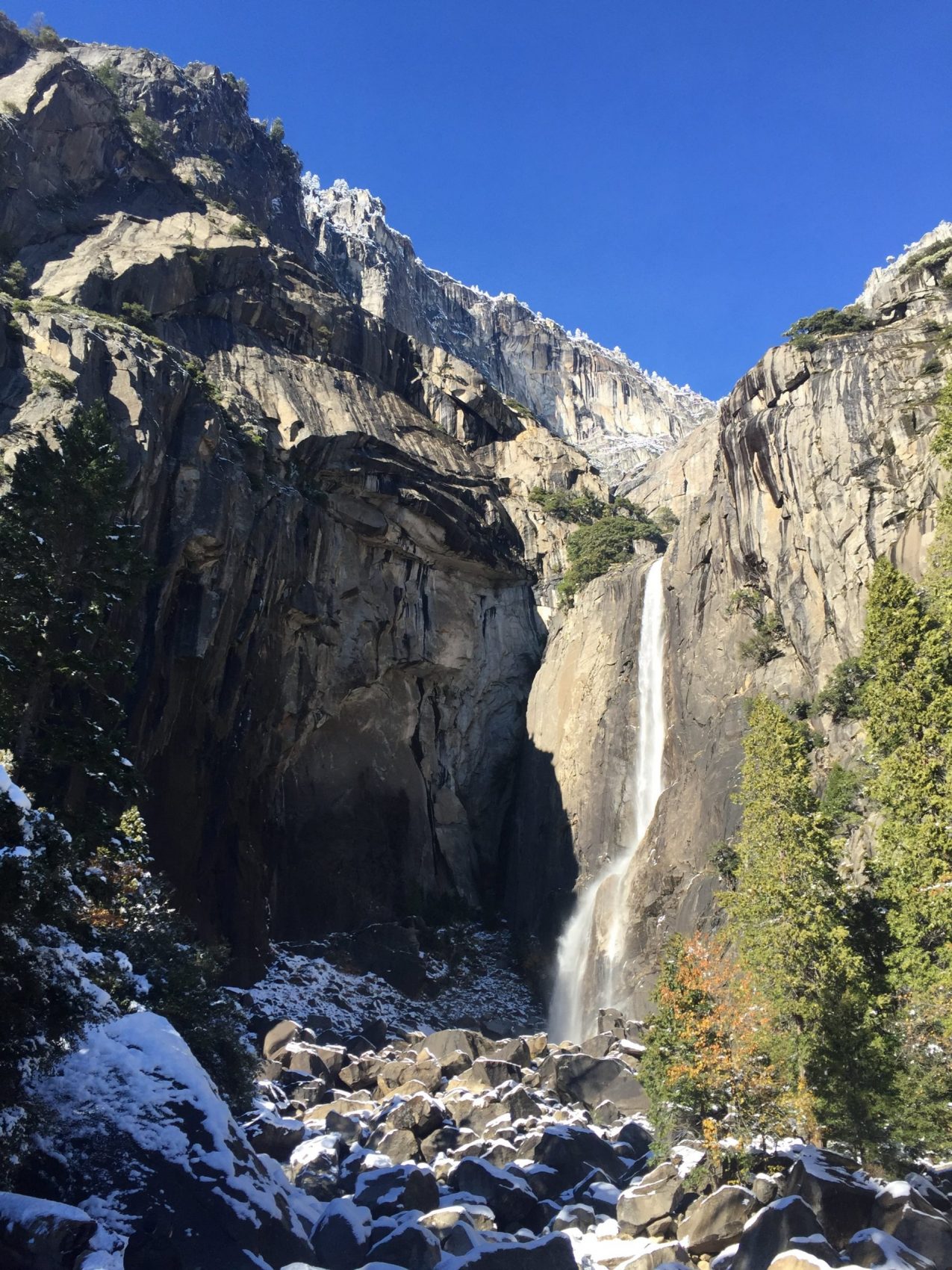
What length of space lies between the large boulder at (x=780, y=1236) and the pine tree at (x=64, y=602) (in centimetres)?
1206

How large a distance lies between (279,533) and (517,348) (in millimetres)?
91482

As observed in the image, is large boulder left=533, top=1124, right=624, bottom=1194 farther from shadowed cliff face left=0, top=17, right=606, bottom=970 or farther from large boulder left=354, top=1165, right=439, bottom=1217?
shadowed cliff face left=0, top=17, right=606, bottom=970

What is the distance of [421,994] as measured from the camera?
37969 millimetres

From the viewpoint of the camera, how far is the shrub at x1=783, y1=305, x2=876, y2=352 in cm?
3775

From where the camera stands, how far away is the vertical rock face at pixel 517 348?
331 feet

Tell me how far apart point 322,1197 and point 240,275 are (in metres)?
44.0

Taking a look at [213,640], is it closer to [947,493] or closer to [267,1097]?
[267,1097]

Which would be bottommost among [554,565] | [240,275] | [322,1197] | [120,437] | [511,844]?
[322,1197]

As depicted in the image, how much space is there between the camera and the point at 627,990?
3478cm

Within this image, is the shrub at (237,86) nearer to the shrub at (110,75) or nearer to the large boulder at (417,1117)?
the shrub at (110,75)

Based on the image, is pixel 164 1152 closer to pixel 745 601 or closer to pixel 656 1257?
pixel 656 1257

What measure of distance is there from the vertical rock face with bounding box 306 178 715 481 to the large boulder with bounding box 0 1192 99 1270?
94260 mm

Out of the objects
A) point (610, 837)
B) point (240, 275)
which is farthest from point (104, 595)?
point (240, 275)

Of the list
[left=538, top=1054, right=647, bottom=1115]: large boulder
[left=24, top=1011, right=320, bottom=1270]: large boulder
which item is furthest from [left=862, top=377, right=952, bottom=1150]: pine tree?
[left=24, top=1011, right=320, bottom=1270]: large boulder
